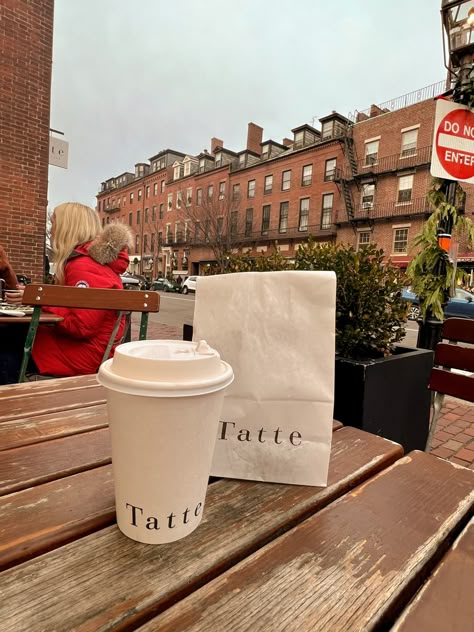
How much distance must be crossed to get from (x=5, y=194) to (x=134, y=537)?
685 centimetres

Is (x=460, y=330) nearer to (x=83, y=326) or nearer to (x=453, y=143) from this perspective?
(x=453, y=143)

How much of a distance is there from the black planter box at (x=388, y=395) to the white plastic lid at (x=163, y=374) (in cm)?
125

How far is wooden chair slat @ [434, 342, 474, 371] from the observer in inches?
74.5

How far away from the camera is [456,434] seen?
2.87 meters

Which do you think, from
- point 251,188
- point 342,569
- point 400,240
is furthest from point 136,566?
point 251,188

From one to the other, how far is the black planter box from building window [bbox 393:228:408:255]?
19.8 metres

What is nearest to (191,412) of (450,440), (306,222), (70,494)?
(70,494)

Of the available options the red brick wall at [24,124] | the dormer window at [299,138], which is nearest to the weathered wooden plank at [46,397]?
the red brick wall at [24,124]

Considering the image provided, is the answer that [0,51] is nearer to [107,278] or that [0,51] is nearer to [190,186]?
[107,278]

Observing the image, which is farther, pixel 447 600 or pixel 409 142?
pixel 409 142

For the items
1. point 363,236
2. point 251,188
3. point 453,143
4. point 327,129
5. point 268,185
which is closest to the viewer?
point 453,143

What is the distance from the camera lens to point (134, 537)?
50 cm

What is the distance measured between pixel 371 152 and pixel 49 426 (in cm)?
2425

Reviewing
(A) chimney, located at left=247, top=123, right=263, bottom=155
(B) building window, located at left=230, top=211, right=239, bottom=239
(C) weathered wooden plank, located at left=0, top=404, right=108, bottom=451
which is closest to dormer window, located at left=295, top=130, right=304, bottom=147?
(A) chimney, located at left=247, top=123, right=263, bottom=155
